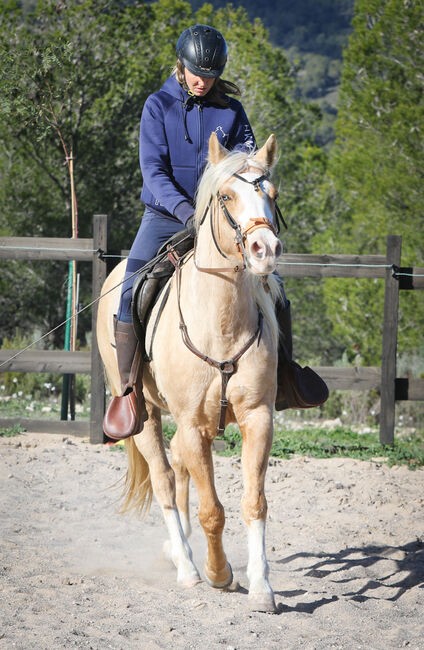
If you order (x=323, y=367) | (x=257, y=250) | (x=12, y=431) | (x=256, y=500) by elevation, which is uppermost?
(x=257, y=250)

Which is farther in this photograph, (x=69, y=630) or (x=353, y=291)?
(x=353, y=291)

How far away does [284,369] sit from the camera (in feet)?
15.2

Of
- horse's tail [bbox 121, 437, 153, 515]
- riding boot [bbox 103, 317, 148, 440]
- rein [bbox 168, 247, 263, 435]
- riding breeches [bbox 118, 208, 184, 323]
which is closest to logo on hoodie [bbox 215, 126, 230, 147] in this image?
riding breeches [bbox 118, 208, 184, 323]

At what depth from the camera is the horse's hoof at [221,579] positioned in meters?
4.24

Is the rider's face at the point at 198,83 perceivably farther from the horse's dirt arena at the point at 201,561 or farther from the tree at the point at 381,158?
the tree at the point at 381,158

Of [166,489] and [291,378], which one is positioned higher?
[291,378]

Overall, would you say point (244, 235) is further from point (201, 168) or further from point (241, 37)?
point (241, 37)

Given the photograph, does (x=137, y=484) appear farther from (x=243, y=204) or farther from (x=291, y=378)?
(x=243, y=204)

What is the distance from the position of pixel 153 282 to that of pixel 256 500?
4.77 ft

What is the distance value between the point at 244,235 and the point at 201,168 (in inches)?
47.9

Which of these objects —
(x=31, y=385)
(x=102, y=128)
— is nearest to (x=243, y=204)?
(x=31, y=385)

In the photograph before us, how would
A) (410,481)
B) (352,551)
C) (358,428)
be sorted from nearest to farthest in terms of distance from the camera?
(352,551) < (410,481) < (358,428)

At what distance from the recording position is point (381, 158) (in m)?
15.3

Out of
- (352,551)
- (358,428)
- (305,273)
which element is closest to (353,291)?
(358,428)
